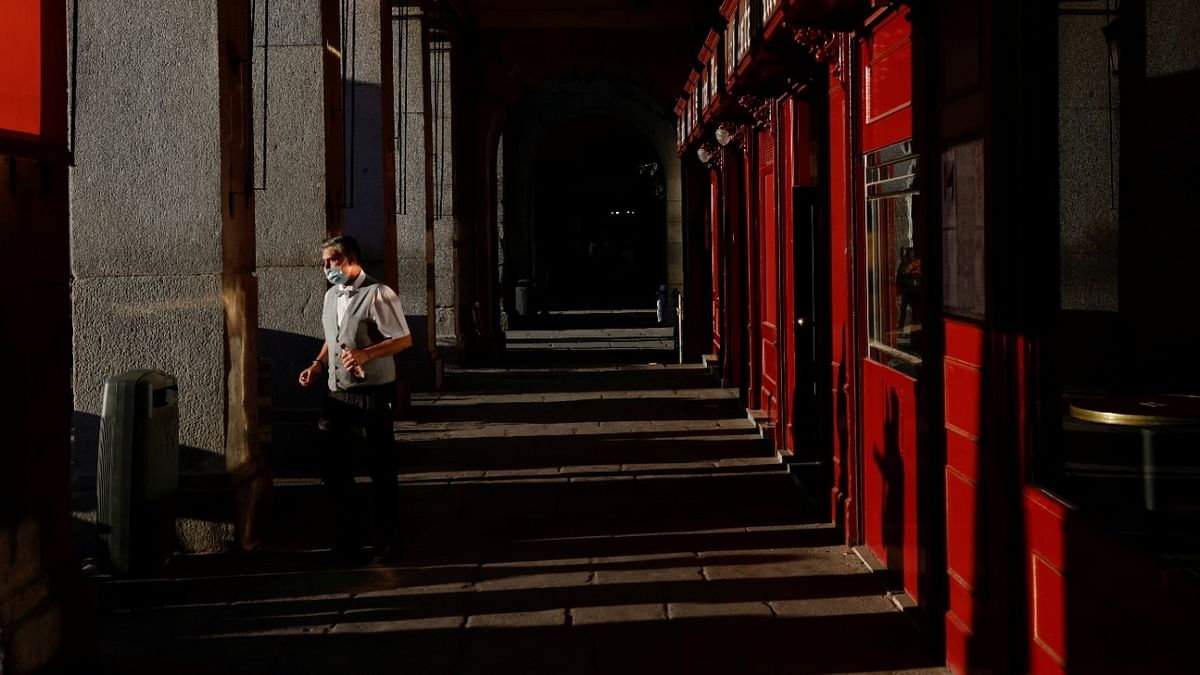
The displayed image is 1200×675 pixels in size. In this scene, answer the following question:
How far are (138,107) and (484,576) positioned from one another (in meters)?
2.81

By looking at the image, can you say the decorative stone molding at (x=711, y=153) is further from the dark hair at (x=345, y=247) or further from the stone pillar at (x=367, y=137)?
the dark hair at (x=345, y=247)

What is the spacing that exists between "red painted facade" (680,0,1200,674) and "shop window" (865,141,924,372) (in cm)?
2

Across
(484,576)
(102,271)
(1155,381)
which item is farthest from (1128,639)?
(102,271)

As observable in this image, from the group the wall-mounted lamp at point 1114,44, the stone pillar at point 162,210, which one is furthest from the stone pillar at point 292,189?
the wall-mounted lamp at point 1114,44

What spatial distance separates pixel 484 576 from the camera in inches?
253

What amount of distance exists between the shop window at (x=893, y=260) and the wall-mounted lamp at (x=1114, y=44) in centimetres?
164

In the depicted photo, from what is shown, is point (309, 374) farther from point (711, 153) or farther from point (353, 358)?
point (711, 153)

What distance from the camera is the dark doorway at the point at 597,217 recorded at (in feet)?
126

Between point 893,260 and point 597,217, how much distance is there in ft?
110

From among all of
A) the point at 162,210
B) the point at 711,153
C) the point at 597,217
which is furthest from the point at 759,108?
the point at 597,217

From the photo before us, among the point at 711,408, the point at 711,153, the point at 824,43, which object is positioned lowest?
the point at 711,408

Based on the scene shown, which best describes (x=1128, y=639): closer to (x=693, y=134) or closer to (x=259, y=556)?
(x=259, y=556)

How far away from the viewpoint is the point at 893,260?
5672 millimetres

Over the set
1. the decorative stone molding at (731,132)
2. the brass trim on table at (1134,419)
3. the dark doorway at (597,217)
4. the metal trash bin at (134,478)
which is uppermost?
the dark doorway at (597,217)
